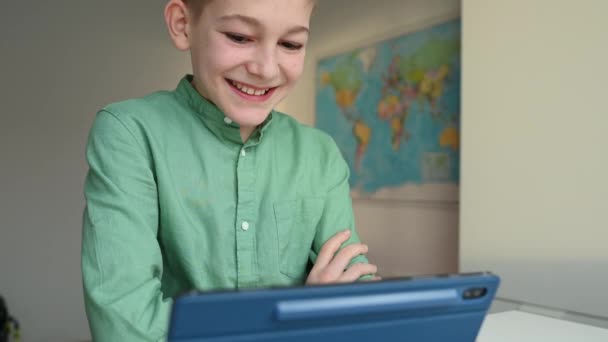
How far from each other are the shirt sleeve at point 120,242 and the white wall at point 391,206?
209cm

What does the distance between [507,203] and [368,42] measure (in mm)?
1625

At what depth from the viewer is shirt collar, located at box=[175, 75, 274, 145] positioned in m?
1.06

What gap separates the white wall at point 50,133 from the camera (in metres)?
3.77

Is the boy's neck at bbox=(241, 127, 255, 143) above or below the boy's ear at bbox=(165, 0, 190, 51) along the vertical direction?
below

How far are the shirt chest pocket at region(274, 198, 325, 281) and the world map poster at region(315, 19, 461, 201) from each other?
176 centimetres

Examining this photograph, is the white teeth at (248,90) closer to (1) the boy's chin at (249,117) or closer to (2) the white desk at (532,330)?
(1) the boy's chin at (249,117)

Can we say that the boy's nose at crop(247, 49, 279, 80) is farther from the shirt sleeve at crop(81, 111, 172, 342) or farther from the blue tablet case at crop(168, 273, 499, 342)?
the blue tablet case at crop(168, 273, 499, 342)

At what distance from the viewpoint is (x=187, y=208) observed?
1.01 meters

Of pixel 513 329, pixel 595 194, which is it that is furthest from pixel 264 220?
pixel 595 194

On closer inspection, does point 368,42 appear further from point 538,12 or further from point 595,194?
point 595,194

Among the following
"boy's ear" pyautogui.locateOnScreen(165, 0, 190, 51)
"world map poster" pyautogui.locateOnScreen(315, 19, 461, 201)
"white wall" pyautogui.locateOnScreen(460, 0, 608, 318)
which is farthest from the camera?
"world map poster" pyautogui.locateOnScreen(315, 19, 461, 201)

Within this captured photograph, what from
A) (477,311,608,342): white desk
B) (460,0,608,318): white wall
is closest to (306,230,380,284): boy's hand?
(477,311,608,342): white desk

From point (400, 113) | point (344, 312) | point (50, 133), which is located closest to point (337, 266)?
point (344, 312)

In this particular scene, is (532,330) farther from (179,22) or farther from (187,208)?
(179,22)
